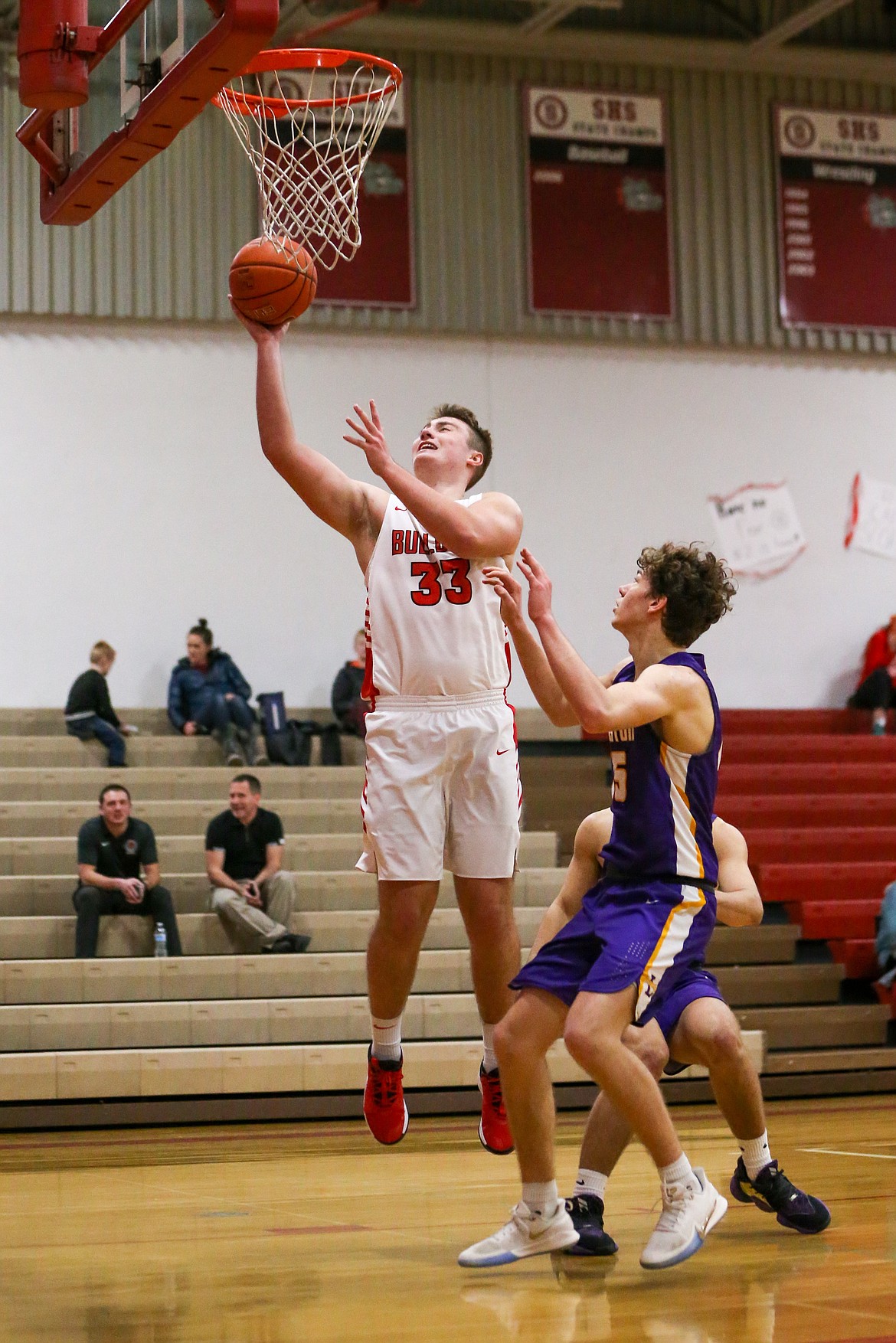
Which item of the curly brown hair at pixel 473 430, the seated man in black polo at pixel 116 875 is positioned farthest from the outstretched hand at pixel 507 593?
the seated man in black polo at pixel 116 875

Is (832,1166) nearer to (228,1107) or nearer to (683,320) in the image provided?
(228,1107)

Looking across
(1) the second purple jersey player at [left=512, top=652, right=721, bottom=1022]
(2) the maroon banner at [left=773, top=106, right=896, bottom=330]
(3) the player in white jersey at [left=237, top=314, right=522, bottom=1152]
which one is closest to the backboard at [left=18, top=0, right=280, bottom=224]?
(3) the player in white jersey at [left=237, top=314, right=522, bottom=1152]

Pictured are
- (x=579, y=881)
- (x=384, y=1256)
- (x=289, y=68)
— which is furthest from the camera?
(x=289, y=68)

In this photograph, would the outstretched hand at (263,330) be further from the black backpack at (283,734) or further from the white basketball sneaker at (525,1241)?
the black backpack at (283,734)

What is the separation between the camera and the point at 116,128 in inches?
190

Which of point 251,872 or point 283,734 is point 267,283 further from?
point 283,734

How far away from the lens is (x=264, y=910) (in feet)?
32.6

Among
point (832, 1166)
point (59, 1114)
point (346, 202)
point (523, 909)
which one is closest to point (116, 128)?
point (346, 202)

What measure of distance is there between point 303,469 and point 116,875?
5442mm

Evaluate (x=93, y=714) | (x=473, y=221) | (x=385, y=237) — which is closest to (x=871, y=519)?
(x=473, y=221)

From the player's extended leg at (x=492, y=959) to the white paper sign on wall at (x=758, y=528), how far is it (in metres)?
11.0

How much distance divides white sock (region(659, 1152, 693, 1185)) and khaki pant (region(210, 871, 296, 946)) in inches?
223

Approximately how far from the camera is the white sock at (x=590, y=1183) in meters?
4.65

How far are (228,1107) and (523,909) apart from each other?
255 centimetres
